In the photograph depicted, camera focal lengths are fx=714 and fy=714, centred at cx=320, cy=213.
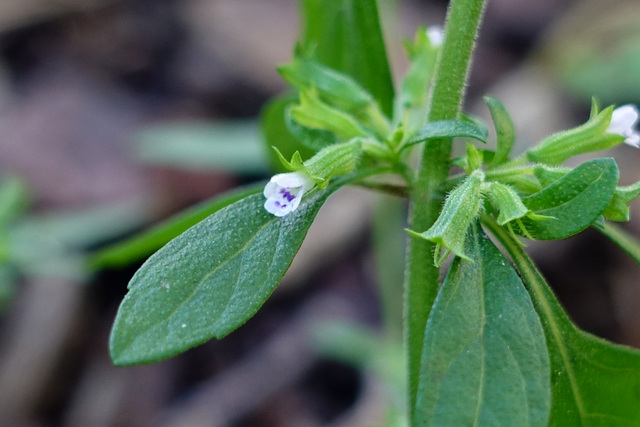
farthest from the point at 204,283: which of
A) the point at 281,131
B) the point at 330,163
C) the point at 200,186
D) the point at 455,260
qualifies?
the point at 200,186

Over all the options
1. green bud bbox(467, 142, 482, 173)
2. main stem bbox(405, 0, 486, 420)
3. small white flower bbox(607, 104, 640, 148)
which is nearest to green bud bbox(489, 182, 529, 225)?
green bud bbox(467, 142, 482, 173)

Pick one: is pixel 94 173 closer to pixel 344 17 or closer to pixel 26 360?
pixel 26 360

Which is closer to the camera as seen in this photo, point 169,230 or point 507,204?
point 507,204

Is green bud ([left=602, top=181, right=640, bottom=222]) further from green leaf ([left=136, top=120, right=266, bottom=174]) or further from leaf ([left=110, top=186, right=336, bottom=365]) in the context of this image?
green leaf ([left=136, top=120, right=266, bottom=174])

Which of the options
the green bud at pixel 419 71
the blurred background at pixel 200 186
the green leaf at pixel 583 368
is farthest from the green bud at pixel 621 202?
the blurred background at pixel 200 186

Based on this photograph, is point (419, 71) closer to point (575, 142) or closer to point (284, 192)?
point (575, 142)

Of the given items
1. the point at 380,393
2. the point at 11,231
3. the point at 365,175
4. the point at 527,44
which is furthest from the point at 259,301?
the point at 527,44

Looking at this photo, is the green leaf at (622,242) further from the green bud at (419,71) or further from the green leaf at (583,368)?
the green bud at (419,71)
